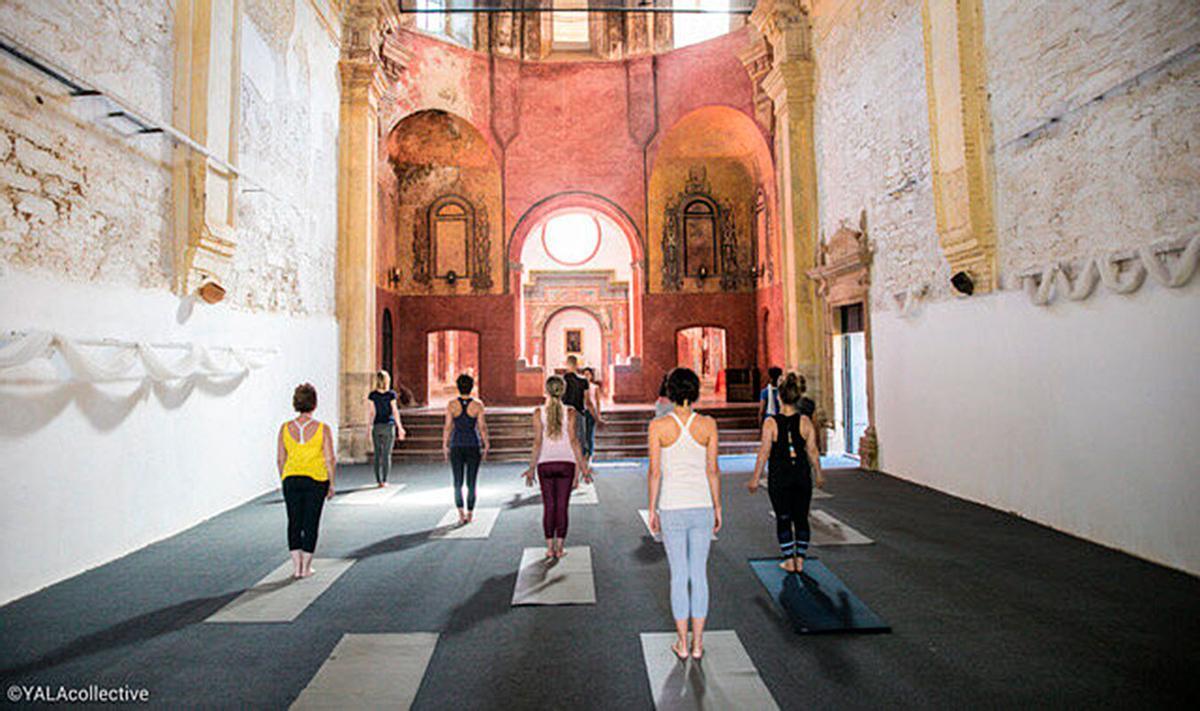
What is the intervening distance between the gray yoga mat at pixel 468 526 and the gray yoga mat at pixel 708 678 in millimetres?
2876

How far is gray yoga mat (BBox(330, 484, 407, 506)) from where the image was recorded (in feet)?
25.0

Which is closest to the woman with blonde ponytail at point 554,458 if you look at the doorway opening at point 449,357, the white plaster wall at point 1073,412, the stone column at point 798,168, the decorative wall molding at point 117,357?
the decorative wall molding at point 117,357

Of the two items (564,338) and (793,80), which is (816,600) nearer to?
(793,80)

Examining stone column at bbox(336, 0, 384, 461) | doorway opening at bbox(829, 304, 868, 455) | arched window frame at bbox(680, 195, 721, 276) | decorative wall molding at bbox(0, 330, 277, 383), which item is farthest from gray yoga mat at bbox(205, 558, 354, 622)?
arched window frame at bbox(680, 195, 721, 276)

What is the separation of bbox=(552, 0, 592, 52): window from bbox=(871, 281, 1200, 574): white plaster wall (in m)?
13.7

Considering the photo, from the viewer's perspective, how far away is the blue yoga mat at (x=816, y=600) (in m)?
3.66

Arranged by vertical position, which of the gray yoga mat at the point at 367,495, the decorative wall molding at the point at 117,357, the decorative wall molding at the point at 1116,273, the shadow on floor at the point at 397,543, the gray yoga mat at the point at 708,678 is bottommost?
the gray yoga mat at the point at 708,678

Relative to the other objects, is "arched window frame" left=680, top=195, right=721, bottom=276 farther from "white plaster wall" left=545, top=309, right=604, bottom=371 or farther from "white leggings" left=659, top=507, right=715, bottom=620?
"white leggings" left=659, top=507, right=715, bottom=620

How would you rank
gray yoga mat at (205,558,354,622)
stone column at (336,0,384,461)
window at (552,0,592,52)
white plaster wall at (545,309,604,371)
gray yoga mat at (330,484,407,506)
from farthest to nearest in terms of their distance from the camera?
1. white plaster wall at (545,309,604,371)
2. window at (552,0,592,52)
3. stone column at (336,0,384,461)
4. gray yoga mat at (330,484,407,506)
5. gray yoga mat at (205,558,354,622)

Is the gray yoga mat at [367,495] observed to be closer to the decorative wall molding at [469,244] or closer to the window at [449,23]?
the decorative wall molding at [469,244]

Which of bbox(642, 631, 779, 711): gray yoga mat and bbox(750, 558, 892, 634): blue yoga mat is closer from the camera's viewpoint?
bbox(642, 631, 779, 711): gray yoga mat

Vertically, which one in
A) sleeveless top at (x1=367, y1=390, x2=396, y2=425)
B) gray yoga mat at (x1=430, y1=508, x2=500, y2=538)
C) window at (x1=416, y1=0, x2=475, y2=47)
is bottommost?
gray yoga mat at (x1=430, y1=508, x2=500, y2=538)

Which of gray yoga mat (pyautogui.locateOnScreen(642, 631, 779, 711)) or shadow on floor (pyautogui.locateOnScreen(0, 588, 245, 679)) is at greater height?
shadow on floor (pyautogui.locateOnScreen(0, 588, 245, 679))

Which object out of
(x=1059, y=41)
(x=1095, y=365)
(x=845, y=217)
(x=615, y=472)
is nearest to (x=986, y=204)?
(x=1059, y=41)
